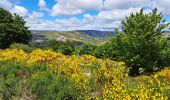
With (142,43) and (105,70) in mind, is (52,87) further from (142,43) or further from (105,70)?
(142,43)

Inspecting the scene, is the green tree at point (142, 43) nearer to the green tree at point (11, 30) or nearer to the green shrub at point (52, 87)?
the green shrub at point (52, 87)

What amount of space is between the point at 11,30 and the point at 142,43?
45229 millimetres

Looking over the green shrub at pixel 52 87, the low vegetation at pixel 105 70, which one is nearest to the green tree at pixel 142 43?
the low vegetation at pixel 105 70

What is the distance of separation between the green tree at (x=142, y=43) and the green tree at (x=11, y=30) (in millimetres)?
40486

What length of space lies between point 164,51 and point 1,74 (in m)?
14.1

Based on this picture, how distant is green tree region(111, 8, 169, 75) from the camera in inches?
935

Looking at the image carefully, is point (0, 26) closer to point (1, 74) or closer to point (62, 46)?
point (62, 46)

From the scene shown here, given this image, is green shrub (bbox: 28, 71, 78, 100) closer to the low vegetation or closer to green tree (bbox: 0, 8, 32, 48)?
the low vegetation

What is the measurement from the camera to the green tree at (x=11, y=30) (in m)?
64.4

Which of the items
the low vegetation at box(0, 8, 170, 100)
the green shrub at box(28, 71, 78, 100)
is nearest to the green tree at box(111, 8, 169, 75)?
the low vegetation at box(0, 8, 170, 100)

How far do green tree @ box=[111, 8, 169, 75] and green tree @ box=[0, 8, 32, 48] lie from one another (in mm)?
40486

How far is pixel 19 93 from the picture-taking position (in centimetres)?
1233

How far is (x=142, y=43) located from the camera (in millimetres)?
23672

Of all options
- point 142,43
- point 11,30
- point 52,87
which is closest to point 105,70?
point 52,87
